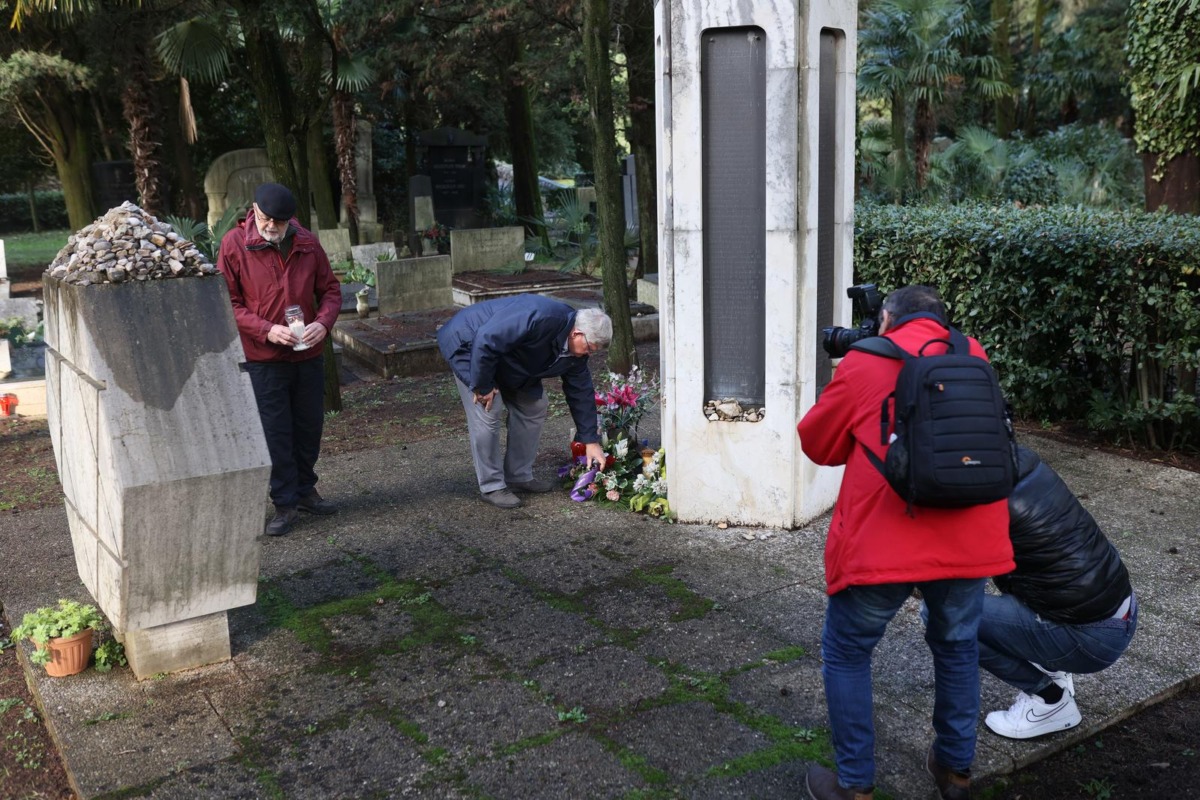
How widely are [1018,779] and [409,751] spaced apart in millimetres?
2075

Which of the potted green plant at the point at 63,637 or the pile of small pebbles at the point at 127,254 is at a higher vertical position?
the pile of small pebbles at the point at 127,254

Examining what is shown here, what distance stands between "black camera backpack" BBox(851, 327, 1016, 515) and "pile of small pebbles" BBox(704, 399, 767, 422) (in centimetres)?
298

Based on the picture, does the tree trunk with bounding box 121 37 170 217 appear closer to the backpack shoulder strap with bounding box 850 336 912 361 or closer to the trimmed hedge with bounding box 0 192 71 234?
the trimmed hedge with bounding box 0 192 71 234

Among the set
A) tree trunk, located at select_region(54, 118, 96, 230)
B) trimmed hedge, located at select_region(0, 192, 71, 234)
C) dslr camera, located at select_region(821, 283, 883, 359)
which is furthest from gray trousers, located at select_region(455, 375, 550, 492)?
trimmed hedge, located at select_region(0, 192, 71, 234)

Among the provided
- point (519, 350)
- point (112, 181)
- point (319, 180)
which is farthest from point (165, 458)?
point (112, 181)

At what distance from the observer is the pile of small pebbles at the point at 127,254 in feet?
13.4

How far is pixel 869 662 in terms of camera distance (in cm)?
322

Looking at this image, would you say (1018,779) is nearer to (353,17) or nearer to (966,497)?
(966,497)

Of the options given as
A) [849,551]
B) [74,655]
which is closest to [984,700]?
[849,551]

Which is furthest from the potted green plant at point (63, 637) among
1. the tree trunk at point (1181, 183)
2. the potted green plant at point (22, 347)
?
the tree trunk at point (1181, 183)

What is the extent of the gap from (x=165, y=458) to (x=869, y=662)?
2639mm

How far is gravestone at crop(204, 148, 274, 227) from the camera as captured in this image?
20.6m

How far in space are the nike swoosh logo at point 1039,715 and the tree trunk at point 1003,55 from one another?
83.5ft

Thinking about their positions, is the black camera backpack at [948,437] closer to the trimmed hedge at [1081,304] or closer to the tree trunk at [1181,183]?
the trimmed hedge at [1081,304]
